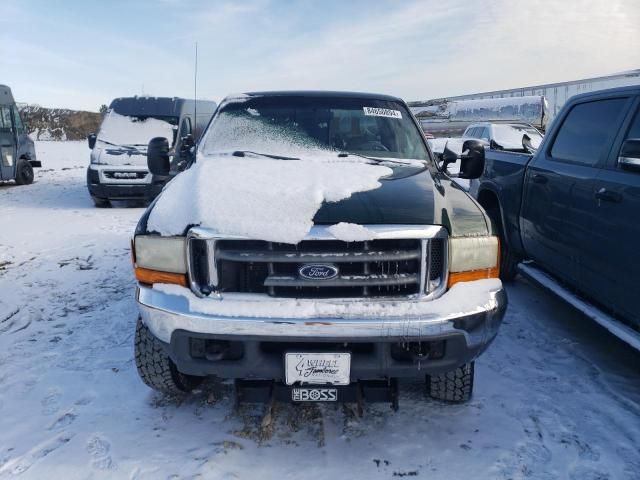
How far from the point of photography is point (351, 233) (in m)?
2.31

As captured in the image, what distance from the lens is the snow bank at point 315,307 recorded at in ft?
7.55

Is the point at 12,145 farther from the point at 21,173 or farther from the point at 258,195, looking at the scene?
the point at 258,195

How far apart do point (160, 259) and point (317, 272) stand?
2.53 feet

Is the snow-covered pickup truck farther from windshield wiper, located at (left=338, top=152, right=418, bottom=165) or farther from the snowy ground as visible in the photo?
windshield wiper, located at (left=338, top=152, right=418, bottom=165)

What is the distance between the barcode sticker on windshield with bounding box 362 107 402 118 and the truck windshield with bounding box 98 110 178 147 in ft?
24.3

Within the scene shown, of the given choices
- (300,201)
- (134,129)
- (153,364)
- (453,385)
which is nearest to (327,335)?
(300,201)

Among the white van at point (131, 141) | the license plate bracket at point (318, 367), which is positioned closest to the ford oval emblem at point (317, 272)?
the license plate bracket at point (318, 367)

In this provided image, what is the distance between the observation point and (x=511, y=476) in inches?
94.1

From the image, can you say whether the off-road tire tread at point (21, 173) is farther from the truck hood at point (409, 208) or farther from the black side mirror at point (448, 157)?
the truck hood at point (409, 208)

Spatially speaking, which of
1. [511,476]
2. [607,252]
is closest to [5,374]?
[511,476]

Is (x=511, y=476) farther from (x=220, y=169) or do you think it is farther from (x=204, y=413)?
(x=220, y=169)

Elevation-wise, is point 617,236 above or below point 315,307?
above

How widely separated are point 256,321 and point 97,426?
123cm

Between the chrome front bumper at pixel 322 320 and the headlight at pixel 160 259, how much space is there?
72 mm
